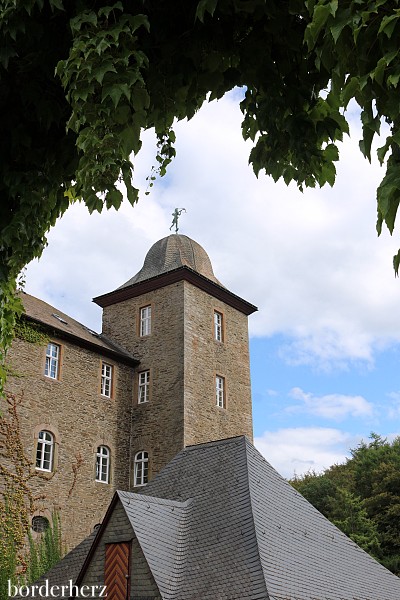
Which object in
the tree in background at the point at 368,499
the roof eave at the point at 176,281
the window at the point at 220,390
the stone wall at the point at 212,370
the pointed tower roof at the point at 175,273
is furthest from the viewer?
the tree in background at the point at 368,499

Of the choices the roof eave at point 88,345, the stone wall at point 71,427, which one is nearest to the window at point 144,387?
the roof eave at point 88,345

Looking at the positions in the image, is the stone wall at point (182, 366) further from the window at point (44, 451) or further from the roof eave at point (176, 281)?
the window at point (44, 451)

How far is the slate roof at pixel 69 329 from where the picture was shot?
23578 millimetres

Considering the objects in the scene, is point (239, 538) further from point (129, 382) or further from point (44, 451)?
point (129, 382)

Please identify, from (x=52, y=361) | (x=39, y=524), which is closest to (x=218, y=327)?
(x=52, y=361)

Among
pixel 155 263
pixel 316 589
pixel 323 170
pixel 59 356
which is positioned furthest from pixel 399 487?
pixel 323 170

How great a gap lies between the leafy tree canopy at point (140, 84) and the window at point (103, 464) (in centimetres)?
2064

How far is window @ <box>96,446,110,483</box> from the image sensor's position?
24.2 meters

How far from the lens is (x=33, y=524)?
2108cm

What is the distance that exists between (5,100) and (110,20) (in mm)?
1083

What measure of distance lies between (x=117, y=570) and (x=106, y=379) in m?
13.0

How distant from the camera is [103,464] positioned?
80.8 ft

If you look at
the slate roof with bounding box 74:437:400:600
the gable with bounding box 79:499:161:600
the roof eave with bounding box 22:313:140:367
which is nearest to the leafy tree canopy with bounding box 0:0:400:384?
the slate roof with bounding box 74:437:400:600

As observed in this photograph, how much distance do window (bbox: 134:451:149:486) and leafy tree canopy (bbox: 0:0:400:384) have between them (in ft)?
70.3
